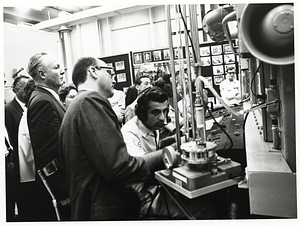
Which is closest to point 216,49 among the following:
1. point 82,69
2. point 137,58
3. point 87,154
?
point 137,58

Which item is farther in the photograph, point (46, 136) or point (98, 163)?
point (46, 136)

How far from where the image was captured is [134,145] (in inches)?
55.8

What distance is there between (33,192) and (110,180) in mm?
762

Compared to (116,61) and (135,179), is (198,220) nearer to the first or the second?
(135,179)

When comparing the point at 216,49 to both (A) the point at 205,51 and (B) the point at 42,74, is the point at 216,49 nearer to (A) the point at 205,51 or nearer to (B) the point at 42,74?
(A) the point at 205,51

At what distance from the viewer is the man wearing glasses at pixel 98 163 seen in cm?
109

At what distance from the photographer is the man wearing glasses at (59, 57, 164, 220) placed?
1.09 metres

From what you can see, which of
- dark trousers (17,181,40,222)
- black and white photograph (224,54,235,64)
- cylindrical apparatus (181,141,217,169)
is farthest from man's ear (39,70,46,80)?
black and white photograph (224,54,235,64)

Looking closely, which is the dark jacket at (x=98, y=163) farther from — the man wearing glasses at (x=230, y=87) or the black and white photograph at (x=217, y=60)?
the black and white photograph at (x=217, y=60)

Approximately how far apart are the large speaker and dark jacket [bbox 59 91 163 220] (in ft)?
2.04

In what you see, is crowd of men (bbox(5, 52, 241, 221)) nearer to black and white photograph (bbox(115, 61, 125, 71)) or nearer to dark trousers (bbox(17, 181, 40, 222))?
dark trousers (bbox(17, 181, 40, 222))

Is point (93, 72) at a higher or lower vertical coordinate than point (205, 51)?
lower

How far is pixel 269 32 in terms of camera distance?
2.36ft

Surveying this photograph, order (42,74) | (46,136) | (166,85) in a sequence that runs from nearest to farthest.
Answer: (46,136)
(42,74)
(166,85)
